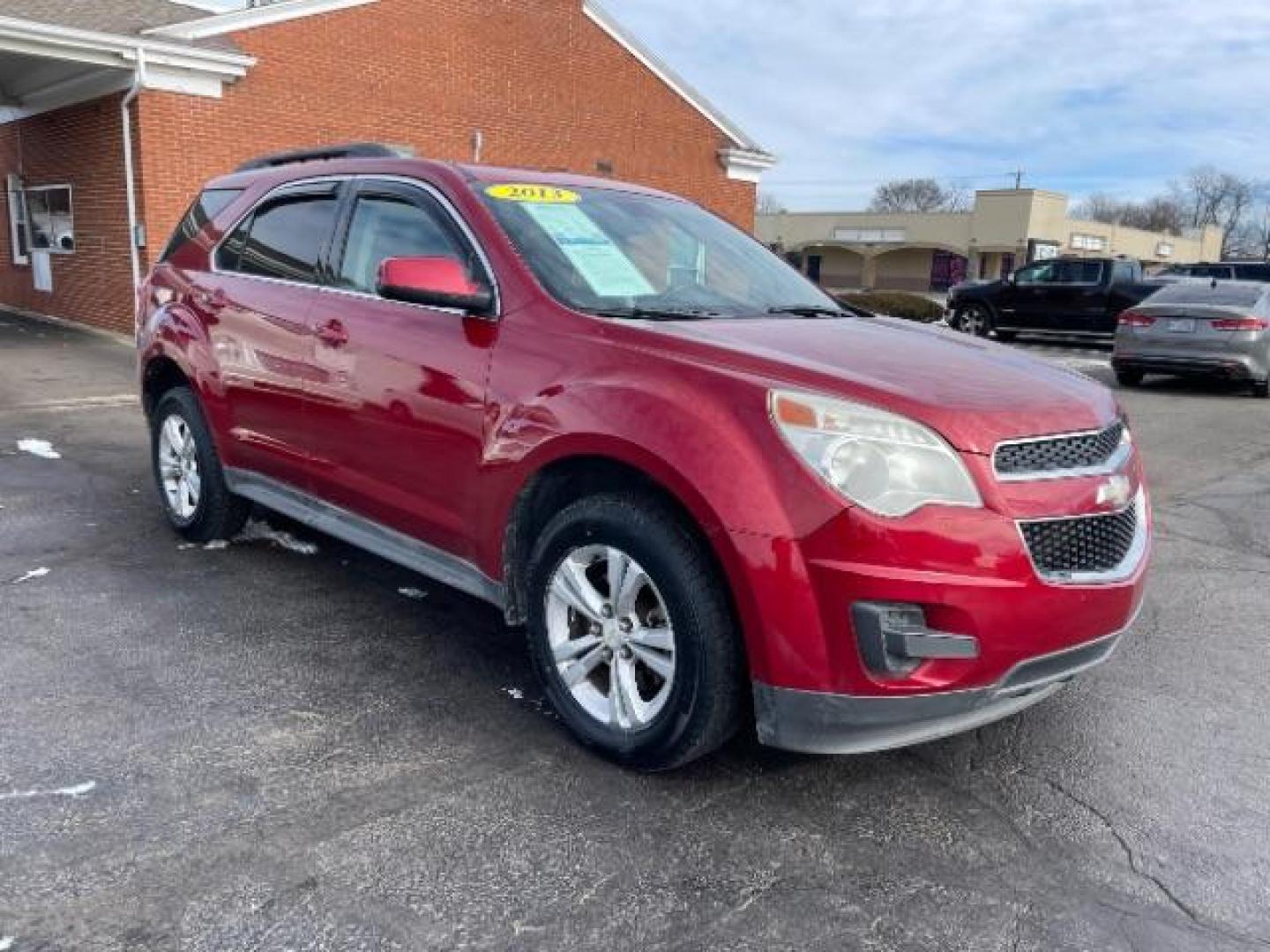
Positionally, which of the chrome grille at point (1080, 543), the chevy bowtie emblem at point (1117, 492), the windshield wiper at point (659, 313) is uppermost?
the windshield wiper at point (659, 313)

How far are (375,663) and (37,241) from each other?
51.4ft

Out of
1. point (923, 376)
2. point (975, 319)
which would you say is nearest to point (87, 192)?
point (923, 376)

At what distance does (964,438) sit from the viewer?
9.00ft

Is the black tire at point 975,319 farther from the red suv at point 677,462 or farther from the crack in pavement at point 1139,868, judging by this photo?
the crack in pavement at point 1139,868

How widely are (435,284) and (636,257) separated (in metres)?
0.79

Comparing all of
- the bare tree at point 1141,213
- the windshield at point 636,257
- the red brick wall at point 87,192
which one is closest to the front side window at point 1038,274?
the red brick wall at point 87,192

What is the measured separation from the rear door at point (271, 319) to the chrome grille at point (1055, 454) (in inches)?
106

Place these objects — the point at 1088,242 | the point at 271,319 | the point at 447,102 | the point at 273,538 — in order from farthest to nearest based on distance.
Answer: the point at 1088,242
the point at 447,102
the point at 273,538
the point at 271,319

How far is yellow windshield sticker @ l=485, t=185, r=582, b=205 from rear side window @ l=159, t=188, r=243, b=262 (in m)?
1.89

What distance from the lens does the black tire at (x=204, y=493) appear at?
507cm

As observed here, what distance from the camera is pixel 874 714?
8.90ft

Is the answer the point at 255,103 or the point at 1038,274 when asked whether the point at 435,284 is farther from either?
the point at 1038,274

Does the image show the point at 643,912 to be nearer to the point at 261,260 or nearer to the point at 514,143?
the point at 261,260

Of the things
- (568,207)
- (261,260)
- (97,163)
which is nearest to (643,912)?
(568,207)
